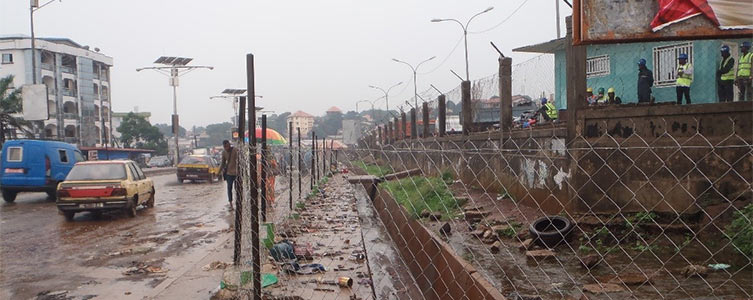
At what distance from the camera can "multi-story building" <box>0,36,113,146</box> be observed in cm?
5453

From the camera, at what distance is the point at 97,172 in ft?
42.4

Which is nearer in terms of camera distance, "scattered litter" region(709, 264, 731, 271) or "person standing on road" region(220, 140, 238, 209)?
"scattered litter" region(709, 264, 731, 271)

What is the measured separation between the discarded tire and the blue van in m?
15.2

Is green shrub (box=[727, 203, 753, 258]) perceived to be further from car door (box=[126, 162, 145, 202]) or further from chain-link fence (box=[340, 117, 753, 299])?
car door (box=[126, 162, 145, 202])

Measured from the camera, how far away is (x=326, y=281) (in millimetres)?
6457

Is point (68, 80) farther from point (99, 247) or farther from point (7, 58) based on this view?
point (99, 247)

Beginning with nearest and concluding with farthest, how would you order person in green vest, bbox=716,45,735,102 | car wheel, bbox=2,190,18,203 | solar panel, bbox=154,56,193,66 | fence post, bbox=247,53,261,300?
fence post, bbox=247,53,261,300 < person in green vest, bbox=716,45,735,102 < car wheel, bbox=2,190,18,203 < solar panel, bbox=154,56,193,66

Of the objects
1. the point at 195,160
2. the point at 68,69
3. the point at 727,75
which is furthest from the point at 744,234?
the point at 68,69

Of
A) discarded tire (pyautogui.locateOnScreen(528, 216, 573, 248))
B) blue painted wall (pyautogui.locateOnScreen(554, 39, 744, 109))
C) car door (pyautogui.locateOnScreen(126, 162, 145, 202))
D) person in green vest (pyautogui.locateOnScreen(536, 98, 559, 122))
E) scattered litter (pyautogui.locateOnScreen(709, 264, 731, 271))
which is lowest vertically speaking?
scattered litter (pyautogui.locateOnScreen(709, 264, 731, 271))

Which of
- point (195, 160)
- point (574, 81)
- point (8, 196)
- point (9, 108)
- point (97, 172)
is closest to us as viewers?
point (574, 81)

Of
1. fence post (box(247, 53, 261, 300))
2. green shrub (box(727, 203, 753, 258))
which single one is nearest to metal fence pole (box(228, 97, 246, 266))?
fence post (box(247, 53, 261, 300))

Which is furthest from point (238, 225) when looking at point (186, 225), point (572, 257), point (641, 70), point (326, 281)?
point (641, 70)

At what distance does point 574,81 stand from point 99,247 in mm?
7935

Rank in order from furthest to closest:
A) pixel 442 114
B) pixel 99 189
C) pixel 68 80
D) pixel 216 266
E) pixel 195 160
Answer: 1. pixel 68 80
2. pixel 195 160
3. pixel 442 114
4. pixel 99 189
5. pixel 216 266
